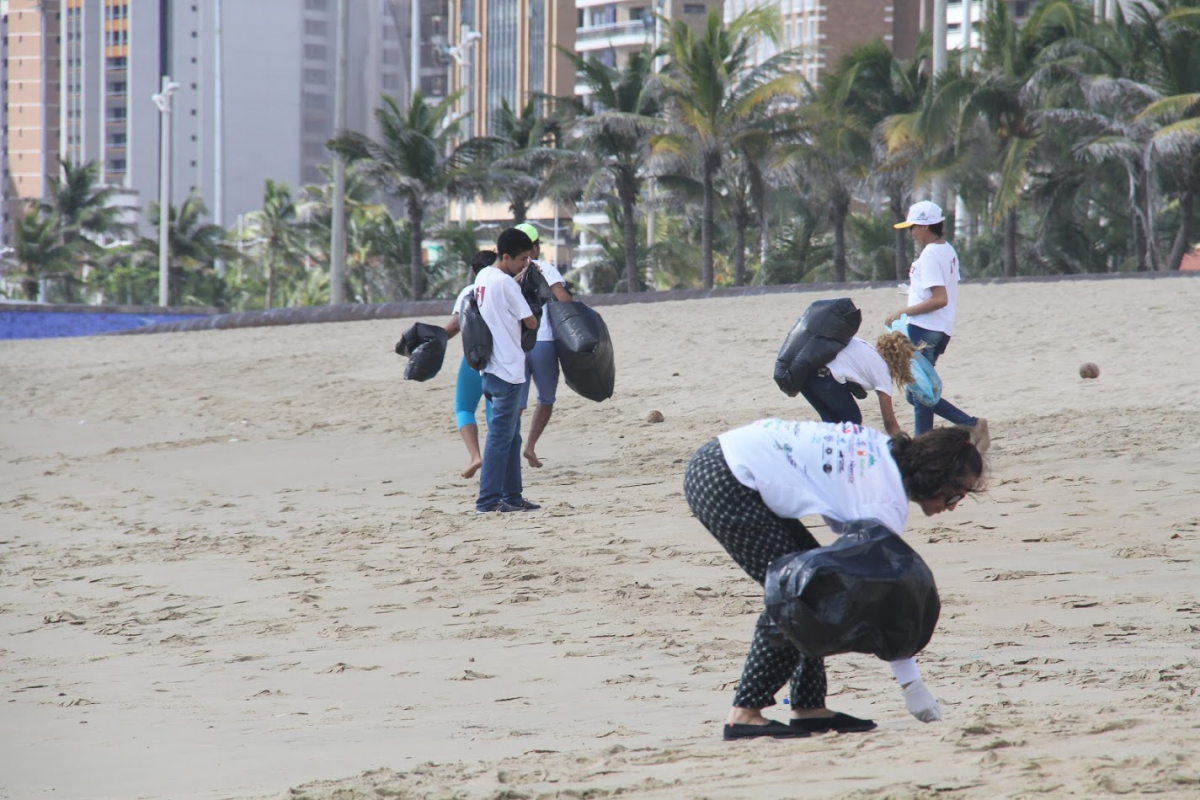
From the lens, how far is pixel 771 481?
3752 mm

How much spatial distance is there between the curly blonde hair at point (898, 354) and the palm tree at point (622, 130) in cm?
2588

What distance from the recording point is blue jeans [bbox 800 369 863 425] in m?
6.80

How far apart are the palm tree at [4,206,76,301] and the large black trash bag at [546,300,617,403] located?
162 ft

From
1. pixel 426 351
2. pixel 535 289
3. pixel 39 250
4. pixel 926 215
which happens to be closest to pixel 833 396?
pixel 926 215

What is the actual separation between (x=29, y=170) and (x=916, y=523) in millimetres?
130124

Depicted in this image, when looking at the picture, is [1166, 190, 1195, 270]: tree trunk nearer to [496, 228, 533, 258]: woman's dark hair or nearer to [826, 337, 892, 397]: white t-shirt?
[496, 228, 533, 258]: woman's dark hair

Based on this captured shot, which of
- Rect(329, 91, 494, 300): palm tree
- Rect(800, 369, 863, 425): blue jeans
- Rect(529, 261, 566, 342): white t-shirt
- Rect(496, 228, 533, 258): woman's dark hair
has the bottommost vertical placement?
Rect(800, 369, 863, 425): blue jeans

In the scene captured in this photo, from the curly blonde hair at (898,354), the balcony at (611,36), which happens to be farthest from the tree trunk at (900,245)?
the balcony at (611,36)

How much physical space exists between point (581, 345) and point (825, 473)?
194 inches

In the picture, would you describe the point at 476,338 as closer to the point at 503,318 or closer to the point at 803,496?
the point at 503,318

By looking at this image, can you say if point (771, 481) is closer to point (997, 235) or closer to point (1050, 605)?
point (1050, 605)

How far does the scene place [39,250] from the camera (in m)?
54.1

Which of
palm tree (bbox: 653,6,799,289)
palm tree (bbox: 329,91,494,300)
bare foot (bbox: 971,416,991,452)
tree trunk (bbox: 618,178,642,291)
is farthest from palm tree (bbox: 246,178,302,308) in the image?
bare foot (bbox: 971,416,991,452)

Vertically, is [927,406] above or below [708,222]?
below
